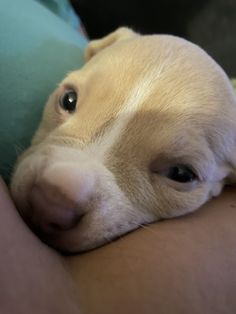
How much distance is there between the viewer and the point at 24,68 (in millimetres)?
1640

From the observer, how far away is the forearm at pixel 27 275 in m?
0.89

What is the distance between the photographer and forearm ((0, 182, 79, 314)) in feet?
2.91

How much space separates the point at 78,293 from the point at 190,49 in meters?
0.87

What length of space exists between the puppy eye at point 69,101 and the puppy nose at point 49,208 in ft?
1.47

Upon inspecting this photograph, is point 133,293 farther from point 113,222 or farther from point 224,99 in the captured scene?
point 224,99

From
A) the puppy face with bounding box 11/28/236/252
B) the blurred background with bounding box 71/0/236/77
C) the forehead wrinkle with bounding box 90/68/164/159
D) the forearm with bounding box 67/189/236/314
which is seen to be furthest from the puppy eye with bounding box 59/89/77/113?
the blurred background with bounding box 71/0/236/77

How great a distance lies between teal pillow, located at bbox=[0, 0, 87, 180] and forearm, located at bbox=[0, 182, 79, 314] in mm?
469

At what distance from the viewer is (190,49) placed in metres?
1.61

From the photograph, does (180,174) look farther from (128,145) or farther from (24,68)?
(24,68)

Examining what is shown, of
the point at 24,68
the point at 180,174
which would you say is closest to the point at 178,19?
the point at 24,68

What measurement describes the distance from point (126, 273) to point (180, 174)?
452mm

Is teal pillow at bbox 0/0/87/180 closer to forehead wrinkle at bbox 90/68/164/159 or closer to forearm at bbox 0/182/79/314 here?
forehead wrinkle at bbox 90/68/164/159

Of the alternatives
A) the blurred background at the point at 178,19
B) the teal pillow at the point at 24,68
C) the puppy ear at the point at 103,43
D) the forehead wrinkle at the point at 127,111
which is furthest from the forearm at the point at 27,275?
the blurred background at the point at 178,19

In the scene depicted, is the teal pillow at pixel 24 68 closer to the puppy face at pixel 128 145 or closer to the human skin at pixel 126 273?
the puppy face at pixel 128 145
